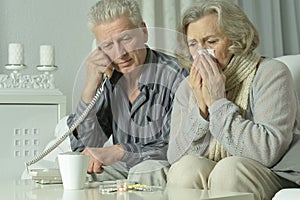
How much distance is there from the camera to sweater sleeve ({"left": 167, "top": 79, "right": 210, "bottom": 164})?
1.55 meters

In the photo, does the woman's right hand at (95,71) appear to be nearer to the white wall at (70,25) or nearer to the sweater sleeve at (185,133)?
the sweater sleeve at (185,133)

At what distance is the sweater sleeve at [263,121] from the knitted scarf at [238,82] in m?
0.03

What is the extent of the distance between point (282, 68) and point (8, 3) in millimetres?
1928

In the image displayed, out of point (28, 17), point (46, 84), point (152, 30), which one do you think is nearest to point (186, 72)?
point (152, 30)

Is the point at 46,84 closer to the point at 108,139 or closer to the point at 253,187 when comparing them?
the point at 108,139

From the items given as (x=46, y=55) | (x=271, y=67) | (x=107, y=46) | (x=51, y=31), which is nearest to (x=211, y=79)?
(x=271, y=67)

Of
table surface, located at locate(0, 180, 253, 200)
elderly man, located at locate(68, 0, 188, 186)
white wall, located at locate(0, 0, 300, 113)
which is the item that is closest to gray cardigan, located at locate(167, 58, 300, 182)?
elderly man, located at locate(68, 0, 188, 186)

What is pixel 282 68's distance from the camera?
149 centimetres

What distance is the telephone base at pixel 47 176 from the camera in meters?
1.59

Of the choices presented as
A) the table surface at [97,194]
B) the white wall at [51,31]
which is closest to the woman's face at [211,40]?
the table surface at [97,194]

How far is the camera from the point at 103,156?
64.2 inches

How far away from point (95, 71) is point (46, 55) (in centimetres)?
130

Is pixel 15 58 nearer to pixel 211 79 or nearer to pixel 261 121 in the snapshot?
pixel 211 79

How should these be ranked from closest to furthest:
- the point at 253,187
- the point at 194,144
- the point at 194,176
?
the point at 253,187, the point at 194,176, the point at 194,144
